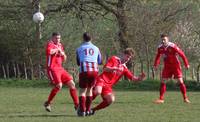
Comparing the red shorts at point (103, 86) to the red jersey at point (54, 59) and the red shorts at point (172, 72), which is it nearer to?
the red jersey at point (54, 59)

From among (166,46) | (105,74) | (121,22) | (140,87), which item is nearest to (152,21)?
(121,22)

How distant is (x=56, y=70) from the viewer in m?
14.7

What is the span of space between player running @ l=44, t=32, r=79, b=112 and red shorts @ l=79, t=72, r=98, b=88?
4.20ft

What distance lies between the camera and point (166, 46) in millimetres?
17469

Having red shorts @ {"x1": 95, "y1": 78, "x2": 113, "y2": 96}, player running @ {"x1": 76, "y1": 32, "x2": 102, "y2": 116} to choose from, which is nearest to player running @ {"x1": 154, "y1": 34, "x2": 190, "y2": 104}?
red shorts @ {"x1": 95, "y1": 78, "x2": 113, "y2": 96}

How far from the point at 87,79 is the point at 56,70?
1682 mm

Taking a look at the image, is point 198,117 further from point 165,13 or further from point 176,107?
point 165,13

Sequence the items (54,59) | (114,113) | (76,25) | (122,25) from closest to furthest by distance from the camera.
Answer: (114,113), (54,59), (122,25), (76,25)

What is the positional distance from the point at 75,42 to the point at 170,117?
23.7 metres

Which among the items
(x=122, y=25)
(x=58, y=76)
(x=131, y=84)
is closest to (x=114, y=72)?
(x=58, y=76)

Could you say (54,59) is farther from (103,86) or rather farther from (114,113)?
(114,113)

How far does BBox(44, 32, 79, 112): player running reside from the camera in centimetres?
1448

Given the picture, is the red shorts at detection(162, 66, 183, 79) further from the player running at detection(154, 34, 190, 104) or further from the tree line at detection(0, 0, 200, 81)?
the tree line at detection(0, 0, 200, 81)

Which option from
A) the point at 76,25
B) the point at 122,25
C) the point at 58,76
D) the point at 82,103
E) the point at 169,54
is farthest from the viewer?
the point at 76,25
